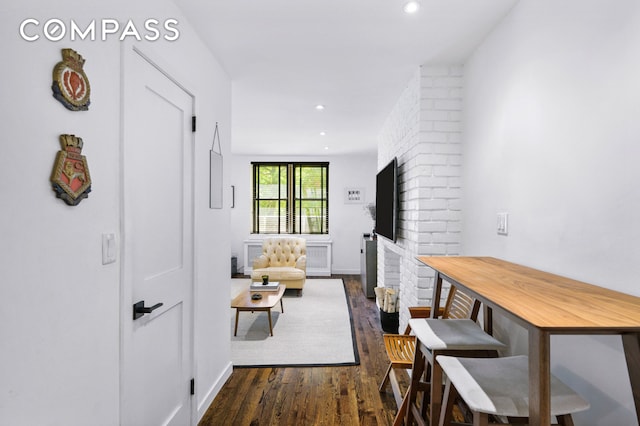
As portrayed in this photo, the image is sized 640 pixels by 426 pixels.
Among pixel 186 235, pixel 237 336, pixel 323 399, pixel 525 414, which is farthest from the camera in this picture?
pixel 237 336

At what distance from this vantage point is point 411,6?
5.81 ft

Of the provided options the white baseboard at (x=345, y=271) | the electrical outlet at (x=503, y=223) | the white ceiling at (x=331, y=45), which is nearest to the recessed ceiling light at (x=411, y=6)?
the white ceiling at (x=331, y=45)

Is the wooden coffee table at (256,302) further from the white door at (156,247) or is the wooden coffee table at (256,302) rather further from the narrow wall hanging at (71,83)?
the narrow wall hanging at (71,83)

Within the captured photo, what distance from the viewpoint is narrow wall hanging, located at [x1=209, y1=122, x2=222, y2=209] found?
2.32 m

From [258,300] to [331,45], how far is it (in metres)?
2.60

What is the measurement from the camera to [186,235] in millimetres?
1953

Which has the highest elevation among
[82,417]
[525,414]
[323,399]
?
[525,414]

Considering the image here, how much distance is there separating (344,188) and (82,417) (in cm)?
602

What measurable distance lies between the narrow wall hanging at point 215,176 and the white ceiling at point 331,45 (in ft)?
2.17

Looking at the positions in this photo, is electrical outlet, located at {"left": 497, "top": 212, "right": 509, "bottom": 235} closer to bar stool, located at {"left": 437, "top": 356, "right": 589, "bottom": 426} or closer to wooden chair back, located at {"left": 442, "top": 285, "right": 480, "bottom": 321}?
wooden chair back, located at {"left": 442, "top": 285, "right": 480, "bottom": 321}

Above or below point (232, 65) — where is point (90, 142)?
below

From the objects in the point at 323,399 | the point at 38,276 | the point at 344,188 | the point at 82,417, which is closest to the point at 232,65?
the point at 38,276

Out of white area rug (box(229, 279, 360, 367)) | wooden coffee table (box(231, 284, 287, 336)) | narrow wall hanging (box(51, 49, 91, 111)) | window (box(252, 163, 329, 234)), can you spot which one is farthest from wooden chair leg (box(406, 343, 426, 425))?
window (box(252, 163, 329, 234))

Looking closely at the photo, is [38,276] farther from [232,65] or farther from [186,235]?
[232,65]
